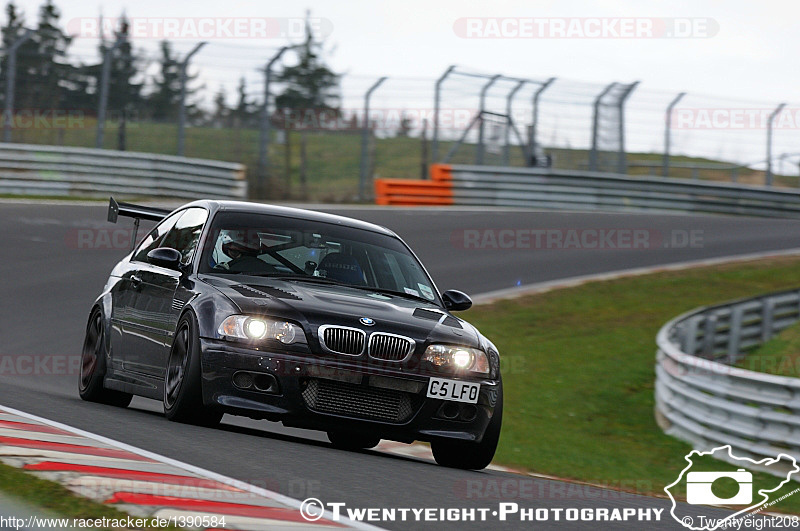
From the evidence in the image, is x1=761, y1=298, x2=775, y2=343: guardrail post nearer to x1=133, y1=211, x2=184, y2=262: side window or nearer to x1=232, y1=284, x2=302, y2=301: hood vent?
x1=133, y1=211, x2=184, y2=262: side window

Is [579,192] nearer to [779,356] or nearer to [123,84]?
[123,84]

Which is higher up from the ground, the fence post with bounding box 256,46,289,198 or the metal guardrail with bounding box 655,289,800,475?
the fence post with bounding box 256,46,289,198

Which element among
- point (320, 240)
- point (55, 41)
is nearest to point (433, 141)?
point (55, 41)

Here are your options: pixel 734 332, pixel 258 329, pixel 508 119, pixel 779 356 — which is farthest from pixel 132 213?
pixel 508 119

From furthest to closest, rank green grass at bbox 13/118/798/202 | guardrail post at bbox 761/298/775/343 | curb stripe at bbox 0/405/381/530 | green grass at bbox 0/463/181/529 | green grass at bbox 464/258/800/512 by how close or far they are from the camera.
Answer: green grass at bbox 13/118/798/202
guardrail post at bbox 761/298/775/343
green grass at bbox 464/258/800/512
curb stripe at bbox 0/405/381/530
green grass at bbox 0/463/181/529

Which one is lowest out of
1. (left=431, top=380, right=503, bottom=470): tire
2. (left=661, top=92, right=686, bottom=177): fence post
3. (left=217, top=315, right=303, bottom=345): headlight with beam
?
(left=431, top=380, right=503, bottom=470): tire

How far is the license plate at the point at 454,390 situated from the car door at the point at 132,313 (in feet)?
6.46

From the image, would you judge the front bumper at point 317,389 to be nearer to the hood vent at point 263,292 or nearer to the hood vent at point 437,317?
the hood vent at point 263,292

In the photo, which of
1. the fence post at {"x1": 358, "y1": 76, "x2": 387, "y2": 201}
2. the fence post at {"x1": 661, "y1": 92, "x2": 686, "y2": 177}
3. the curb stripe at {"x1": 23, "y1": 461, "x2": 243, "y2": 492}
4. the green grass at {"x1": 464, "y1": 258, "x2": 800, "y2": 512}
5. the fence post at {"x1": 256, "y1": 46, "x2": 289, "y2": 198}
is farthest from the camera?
the fence post at {"x1": 661, "y1": 92, "x2": 686, "y2": 177}

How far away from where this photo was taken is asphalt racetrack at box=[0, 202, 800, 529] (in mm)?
5570

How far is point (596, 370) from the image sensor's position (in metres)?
13.0

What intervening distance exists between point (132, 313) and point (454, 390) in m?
2.43

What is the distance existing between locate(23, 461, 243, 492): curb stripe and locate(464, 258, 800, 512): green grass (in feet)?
14.9

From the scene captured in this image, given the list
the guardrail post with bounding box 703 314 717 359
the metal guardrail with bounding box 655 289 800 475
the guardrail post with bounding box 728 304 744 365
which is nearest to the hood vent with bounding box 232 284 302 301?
the metal guardrail with bounding box 655 289 800 475
